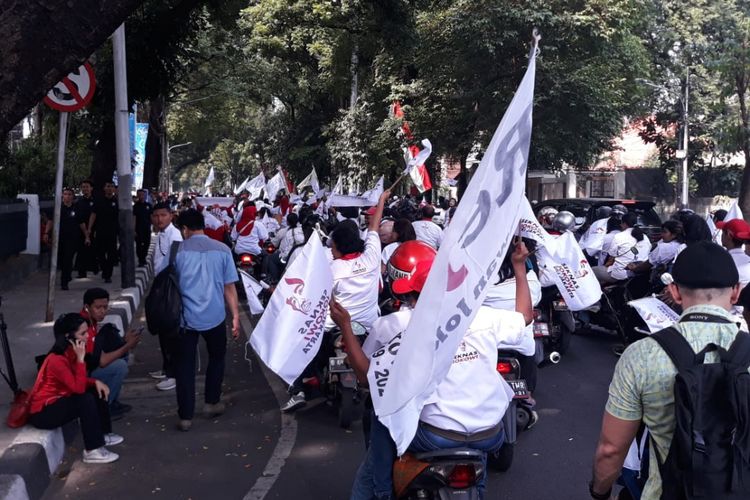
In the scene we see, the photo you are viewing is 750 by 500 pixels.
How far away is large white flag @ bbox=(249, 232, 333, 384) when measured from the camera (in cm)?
543

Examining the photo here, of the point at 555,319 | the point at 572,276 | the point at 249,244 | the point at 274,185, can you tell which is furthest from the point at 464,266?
the point at 274,185

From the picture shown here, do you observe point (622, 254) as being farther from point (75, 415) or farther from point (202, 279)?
point (75, 415)

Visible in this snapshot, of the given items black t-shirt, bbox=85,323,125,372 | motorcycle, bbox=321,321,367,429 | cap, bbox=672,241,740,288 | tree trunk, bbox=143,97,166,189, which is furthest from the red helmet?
tree trunk, bbox=143,97,166,189

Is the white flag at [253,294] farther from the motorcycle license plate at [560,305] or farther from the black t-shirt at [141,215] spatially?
the black t-shirt at [141,215]

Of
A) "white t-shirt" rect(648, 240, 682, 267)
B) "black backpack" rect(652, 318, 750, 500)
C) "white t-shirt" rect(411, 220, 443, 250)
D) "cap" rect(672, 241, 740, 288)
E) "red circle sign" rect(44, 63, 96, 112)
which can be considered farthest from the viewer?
"white t-shirt" rect(411, 220, 443, 250)

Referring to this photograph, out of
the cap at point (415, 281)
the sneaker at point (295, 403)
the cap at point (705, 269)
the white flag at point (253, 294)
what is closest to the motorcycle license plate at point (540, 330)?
the sneaker at point (295, 403)

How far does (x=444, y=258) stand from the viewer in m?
2.74

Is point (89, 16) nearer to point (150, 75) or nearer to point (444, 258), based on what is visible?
point (444, 258)

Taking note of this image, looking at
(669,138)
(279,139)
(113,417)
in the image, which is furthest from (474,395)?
(279,139)

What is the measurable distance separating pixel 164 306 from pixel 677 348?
4.50 m

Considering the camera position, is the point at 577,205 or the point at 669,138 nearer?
the point at 577,205

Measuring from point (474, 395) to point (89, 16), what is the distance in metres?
2.40

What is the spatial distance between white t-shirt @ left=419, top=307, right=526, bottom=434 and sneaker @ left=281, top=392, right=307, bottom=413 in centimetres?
364

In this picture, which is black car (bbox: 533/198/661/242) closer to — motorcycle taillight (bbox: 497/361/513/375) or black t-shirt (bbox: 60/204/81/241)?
black t-shirt (bbox: 60/204/81/241)
